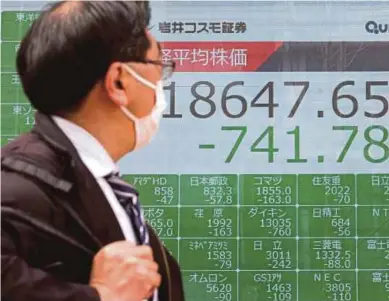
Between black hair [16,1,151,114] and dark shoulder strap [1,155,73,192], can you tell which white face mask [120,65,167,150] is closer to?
black hair [16,1,151,114]

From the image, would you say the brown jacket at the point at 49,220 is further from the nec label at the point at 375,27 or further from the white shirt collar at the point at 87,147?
the nec label at the point at 375,27

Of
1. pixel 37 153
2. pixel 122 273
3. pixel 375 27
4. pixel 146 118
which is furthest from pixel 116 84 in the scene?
pixel 375 27

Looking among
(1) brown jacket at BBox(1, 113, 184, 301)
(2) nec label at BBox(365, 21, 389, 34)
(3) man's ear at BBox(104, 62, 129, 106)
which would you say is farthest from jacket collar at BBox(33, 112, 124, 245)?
(2) nec label at BBox(365, 21, 389, 34)

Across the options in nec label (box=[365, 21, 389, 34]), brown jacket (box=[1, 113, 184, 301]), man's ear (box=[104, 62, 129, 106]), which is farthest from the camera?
nec label (box=[365, 21, 389, 34])

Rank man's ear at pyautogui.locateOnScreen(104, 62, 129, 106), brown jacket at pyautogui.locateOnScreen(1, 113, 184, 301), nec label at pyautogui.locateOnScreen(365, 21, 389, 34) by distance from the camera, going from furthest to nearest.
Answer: nec label at pyautogui.locateOnScreen(365, 21, 389, 34) < man's ear at pyautogui.locateOnScreen(104, 62, 129, 106) < brown jacket at pyautogui.locateOnScreen(1, 113, 184, 301)

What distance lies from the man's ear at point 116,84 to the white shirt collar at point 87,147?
8cm

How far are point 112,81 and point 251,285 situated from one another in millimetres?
608

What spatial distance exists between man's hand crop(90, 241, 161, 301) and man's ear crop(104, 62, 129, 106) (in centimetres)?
25

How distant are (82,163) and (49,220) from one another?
11 cm

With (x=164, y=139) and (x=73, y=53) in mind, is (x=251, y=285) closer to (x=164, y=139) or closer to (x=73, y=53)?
(x=164, y=139)

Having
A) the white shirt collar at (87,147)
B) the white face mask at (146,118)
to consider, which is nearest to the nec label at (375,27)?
the white face mask at (146,118)

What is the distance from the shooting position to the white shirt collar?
1131 mm

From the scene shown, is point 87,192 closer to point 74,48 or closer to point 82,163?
point 82,163

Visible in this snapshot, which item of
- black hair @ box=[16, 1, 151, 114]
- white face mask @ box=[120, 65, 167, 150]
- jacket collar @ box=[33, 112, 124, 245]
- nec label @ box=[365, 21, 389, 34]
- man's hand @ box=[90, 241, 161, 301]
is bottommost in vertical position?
man's hand @ box=[90, 241, 161, 301]
